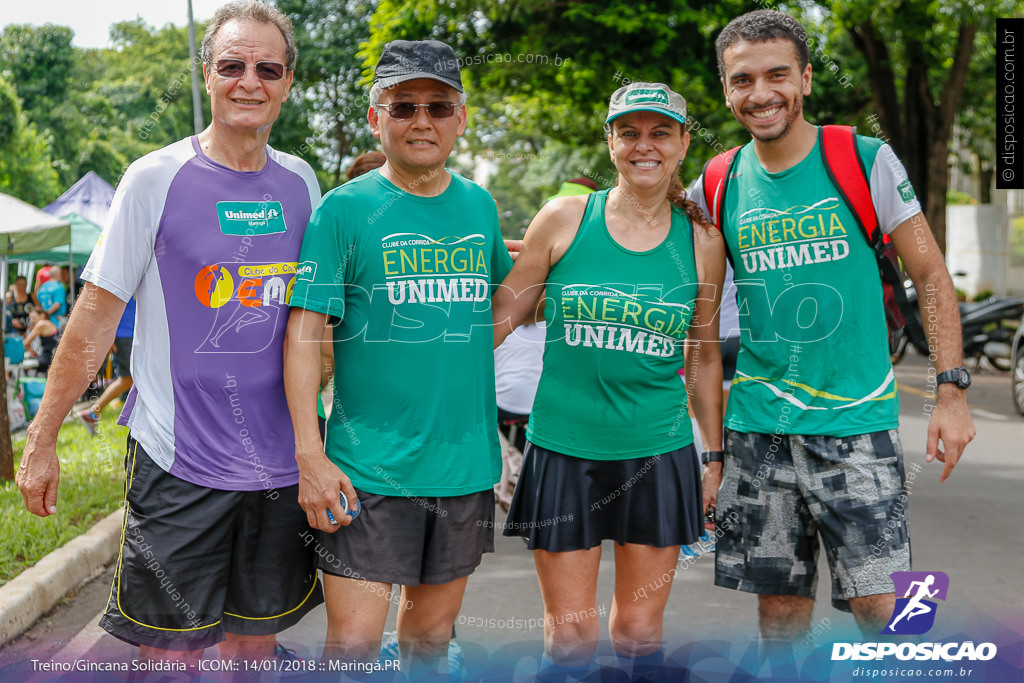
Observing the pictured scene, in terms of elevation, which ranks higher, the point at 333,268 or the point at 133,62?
the point at 133,62

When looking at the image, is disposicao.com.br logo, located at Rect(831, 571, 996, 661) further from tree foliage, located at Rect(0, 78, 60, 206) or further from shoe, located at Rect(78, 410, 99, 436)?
tree foliage, located at Rect(0, 78, 60, 206)

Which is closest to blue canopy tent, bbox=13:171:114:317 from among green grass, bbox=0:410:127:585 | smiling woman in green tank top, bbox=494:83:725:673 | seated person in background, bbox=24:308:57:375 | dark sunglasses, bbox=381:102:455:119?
seated person in background, bbox=24:308:57:375

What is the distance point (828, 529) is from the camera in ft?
9.58

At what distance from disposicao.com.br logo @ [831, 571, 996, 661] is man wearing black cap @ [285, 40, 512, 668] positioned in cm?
125

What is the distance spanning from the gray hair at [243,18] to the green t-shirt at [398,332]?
0.54 m

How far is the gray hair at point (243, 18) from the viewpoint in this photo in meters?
2.79

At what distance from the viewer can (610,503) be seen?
2938 millimetres

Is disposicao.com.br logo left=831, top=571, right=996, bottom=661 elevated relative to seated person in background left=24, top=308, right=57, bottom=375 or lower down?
lower down

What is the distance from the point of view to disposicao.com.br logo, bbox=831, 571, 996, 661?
283 cm

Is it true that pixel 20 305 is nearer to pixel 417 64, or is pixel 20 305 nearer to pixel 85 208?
pixel 85 208

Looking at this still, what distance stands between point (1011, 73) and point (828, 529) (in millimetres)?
3560

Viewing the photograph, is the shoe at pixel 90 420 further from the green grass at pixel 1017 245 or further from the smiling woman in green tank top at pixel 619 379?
the green grass at pixel 1017 245

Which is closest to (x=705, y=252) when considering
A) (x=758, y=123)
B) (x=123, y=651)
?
(x=758, y=123)

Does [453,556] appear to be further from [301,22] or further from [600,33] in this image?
[301,22]
